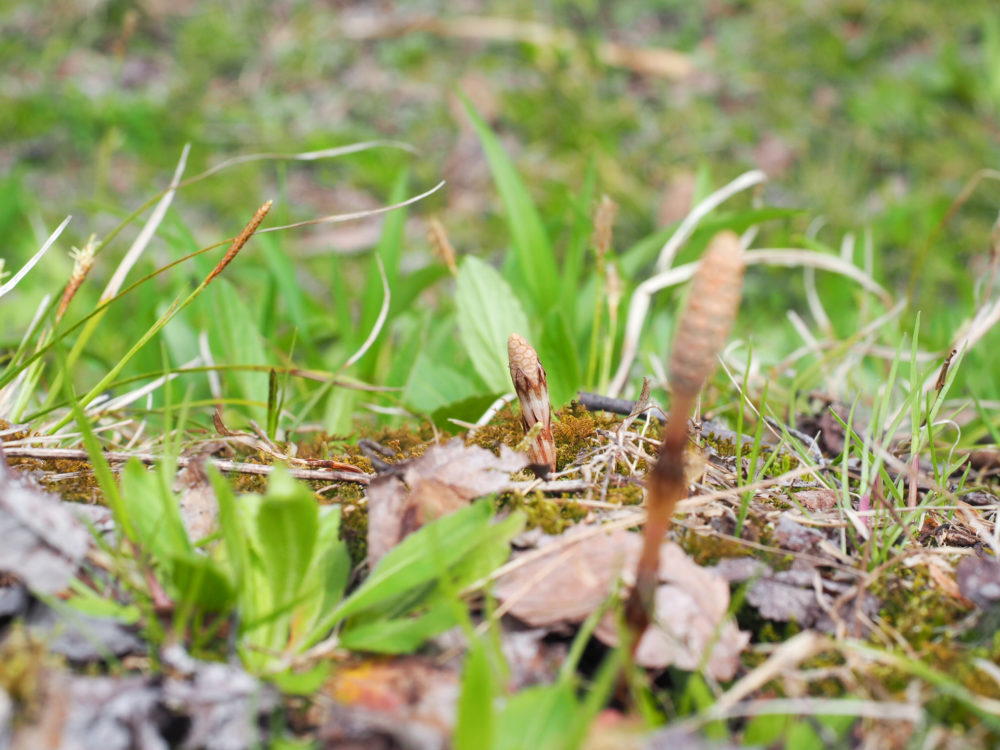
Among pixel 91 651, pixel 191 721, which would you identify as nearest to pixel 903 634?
pixel 191 721

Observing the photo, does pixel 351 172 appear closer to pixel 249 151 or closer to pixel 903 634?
pixel 249 151

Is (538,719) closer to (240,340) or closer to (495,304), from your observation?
(495,304)

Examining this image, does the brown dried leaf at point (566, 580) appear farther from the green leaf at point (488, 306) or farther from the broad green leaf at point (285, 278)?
the broad green leaf at point (285, 278)

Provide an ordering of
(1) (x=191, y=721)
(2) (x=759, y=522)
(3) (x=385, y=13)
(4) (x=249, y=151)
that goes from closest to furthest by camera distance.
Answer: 1. (1) (x=191, y=721)
2. (2) (x=759, y=522)
3. (4) (x=249, y=151)
4. (3) (x=385, y=13)

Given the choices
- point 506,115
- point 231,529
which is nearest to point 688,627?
point 231,529

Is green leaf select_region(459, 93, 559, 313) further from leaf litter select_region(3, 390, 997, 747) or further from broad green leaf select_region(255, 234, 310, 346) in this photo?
leaf litter select_region(3, 390, 997, 747)

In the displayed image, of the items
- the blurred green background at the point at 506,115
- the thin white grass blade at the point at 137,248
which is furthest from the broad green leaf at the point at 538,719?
the blurred green background at the point at 506,115

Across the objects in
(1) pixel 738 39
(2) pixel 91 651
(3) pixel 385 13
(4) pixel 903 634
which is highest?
(3) pixel 385 13
